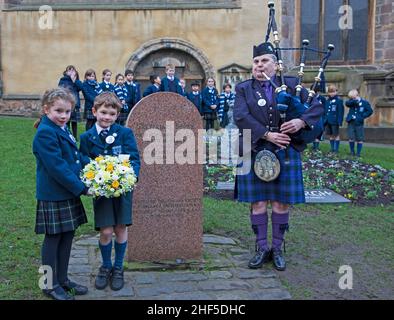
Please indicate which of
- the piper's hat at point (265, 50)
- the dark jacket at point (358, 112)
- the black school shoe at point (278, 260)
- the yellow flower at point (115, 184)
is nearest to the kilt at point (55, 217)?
the yellow flower at point (115, 184)

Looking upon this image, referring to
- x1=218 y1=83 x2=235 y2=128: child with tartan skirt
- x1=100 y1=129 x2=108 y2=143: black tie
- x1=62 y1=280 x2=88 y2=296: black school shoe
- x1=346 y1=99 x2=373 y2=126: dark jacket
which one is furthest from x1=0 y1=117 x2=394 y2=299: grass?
x1=218 y1=83 x2=235 y2=128: child with tartan skirt

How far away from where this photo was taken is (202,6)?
17.9 meters

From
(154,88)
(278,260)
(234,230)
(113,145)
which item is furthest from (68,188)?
(154,88)

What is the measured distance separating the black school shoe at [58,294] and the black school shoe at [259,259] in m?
1.74

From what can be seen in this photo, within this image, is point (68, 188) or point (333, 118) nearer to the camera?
point (68, 188)

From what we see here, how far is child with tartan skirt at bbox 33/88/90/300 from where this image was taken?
393cm

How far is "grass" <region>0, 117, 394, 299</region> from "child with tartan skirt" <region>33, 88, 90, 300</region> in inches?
17.1

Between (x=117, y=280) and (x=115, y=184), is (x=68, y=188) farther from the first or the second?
(x=117, y=280)

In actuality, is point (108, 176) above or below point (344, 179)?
above

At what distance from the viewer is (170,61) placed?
60.9ft

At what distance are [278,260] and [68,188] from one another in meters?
2.18

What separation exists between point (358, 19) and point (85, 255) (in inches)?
615

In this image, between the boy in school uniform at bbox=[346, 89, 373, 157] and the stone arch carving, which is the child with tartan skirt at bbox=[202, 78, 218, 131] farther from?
the boy in school uniform at bbox=[346, 89, 373, 157]
